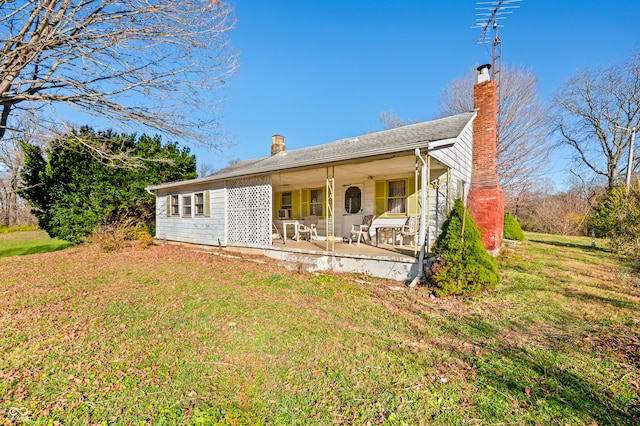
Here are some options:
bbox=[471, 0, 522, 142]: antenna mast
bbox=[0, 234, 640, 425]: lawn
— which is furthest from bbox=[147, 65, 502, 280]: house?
bbox=[471, 0, 522, 142]: antenna mast

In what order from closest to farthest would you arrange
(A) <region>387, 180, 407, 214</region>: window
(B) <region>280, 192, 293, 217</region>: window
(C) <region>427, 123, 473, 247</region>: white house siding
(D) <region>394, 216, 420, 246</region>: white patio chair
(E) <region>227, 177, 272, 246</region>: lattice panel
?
(C) <region>427, 123, 473, 247</region>: white house siding, (D) <region>394, 216, 420, 246</region>: white patio chair, (E) <region>227, 177, 272, 246</region>: lattice panel, (A) <region>387, 180, 407, 214</region>: window, (B) <region>280, 192, 293, 217</region>: window

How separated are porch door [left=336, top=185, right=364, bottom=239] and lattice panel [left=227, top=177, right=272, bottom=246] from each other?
124 inches

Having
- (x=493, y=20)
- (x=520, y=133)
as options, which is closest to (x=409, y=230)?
(x=493, y=20)

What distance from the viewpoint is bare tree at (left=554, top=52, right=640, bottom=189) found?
17984 mm

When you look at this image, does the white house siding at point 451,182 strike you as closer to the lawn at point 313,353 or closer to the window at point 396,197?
the window at point 396,197

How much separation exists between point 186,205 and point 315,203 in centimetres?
551

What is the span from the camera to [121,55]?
18.6 ft

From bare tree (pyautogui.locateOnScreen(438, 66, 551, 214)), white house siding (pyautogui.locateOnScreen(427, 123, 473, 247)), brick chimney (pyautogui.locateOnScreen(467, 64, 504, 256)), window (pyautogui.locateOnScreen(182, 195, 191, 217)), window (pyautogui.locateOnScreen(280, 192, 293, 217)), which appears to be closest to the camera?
white house siding (pyautogui.locateOnScreen(427, 123, 473, 247))

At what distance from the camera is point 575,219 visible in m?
19.2

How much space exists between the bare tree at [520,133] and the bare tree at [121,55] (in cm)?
1733

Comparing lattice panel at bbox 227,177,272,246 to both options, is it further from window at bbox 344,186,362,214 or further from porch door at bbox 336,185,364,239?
window at bbox 344,186,362,214

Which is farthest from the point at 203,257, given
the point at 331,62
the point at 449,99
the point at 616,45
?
the point at 616,45

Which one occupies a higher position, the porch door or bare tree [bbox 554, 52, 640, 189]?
bare tree [bbox 554, 52, 640, 189]

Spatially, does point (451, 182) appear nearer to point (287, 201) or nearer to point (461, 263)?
point (461, 263)
